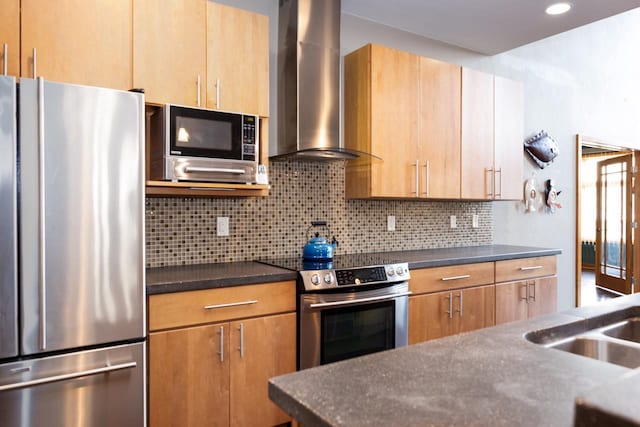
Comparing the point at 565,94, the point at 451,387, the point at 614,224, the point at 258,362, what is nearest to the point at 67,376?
the point at 258,362

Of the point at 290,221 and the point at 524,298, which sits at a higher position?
the point at 290,221

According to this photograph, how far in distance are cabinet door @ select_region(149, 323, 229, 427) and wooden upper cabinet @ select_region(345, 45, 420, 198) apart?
150cm

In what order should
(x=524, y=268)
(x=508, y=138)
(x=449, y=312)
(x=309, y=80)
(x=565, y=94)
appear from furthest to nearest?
(x=565, y=94) → (x=508, y=138) → (x=524, y=268) → (x=449, y=312) → (x=309, y=80)

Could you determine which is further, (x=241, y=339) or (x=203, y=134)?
(x=203, y=134)

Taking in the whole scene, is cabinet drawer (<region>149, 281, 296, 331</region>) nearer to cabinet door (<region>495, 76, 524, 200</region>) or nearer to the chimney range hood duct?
the chimney range hood duct

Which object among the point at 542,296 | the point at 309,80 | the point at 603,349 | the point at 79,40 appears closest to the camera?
the point at 603,349

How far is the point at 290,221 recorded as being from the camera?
10.2ft

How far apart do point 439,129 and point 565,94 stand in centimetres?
242

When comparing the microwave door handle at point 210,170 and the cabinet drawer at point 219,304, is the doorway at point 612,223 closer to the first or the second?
the cabinet drawer at point 219,304

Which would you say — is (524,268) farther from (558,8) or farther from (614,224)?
(614,224)

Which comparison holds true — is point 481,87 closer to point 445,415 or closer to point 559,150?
point 559,150

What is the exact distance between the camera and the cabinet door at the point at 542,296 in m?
3.62

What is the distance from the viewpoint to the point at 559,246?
4.88 meters

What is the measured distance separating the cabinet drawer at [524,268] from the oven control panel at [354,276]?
0.99 metres
